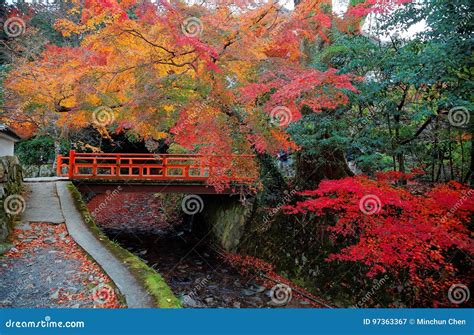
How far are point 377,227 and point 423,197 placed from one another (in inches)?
64.2

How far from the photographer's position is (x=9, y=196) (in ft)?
30.7

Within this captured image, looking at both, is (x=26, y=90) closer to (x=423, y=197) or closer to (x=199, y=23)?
(x=199, y=23)

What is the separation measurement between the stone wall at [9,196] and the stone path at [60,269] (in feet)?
0.89

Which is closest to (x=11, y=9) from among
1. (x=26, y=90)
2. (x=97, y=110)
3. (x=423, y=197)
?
(x=26, y=90)

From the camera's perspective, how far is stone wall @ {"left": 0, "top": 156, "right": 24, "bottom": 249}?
8.07m

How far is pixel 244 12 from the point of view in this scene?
8516mm

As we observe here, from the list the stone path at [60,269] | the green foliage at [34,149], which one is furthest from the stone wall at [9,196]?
the green foliage at [34,149]

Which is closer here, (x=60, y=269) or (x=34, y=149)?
(x=60, y=269)

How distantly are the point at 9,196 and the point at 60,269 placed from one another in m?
4.04

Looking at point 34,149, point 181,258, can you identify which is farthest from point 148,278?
point 34,149

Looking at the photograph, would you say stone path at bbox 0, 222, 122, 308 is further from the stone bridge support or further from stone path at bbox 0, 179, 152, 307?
the stone bridge support

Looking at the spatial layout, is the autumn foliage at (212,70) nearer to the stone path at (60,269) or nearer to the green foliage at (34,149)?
the stone path at (60,269)

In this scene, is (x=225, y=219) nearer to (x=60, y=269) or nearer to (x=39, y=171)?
(x=60, y=269)

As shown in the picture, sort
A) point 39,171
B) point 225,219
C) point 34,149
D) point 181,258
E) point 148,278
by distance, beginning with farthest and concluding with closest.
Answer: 1. point 34,149
2. point 39,171
3. point 225,219
4. point 181,258
5. point 148,278
